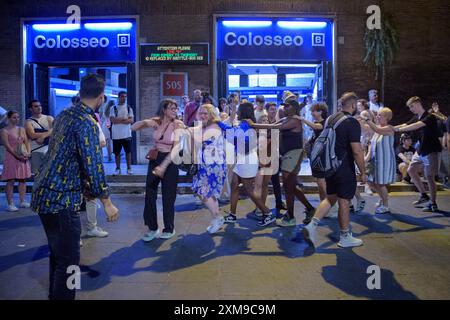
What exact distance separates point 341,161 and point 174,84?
8.80m

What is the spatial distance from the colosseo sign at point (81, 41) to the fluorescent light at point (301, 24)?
464 cm

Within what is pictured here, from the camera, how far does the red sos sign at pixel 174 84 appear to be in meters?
13.7

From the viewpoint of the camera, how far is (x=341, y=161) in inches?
225

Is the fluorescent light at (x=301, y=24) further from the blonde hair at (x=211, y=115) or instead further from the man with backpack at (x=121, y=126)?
the blonde hair at (x=211, y=115)

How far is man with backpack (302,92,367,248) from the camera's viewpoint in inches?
224

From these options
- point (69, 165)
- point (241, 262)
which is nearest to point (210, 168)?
point (241, 262)

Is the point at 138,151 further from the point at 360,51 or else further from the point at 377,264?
the point at 377,264

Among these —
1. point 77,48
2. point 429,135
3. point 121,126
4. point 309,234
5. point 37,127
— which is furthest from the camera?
point 77,48

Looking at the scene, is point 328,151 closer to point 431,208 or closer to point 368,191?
point 431,208

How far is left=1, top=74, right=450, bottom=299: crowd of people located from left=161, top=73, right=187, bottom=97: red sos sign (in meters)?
5.24

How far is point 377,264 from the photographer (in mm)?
5215

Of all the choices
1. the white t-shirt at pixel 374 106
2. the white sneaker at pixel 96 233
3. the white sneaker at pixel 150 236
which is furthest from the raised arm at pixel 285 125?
the white t-shirt at pixel 374 106

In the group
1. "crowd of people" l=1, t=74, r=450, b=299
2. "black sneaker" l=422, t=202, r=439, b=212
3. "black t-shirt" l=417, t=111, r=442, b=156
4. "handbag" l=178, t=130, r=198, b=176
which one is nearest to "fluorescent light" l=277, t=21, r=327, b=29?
"crowd of people" l=1, t=74, r=450, b=299

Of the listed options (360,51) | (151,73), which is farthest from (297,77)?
(151,73)
